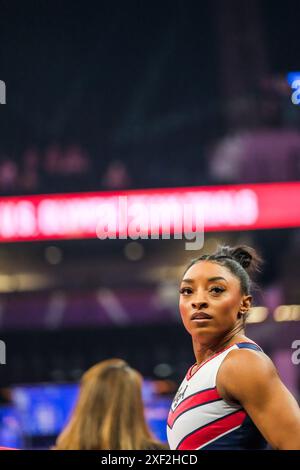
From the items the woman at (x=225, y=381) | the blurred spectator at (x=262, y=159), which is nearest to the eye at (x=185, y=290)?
the woman at (x=225, y=381)

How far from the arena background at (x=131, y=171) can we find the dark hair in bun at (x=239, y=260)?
686 cm

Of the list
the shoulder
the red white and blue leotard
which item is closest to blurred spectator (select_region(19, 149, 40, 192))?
the red white and blue leotard

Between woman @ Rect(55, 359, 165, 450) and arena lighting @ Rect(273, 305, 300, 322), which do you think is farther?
arena lighting @ Rect(273, 305, 300, 322)

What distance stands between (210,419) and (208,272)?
36cm

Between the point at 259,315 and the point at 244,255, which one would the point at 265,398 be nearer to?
the point at 244,255

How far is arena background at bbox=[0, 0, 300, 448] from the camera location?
1100 centimetres

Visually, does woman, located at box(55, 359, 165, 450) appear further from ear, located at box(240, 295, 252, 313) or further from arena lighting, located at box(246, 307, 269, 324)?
arena lighting, located at box(246, 307, 269, 324)

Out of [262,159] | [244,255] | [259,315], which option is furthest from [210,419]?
[262,159]

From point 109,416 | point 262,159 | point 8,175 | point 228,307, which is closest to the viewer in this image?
point 228,307

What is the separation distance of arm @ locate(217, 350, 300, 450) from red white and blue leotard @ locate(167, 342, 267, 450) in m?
0.04

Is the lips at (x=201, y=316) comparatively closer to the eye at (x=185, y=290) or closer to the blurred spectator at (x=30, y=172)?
the eye at (x=185, y=290)

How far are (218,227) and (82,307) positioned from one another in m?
3.05

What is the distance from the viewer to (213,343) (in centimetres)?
168

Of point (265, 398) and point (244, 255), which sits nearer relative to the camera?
point (265, 398)
